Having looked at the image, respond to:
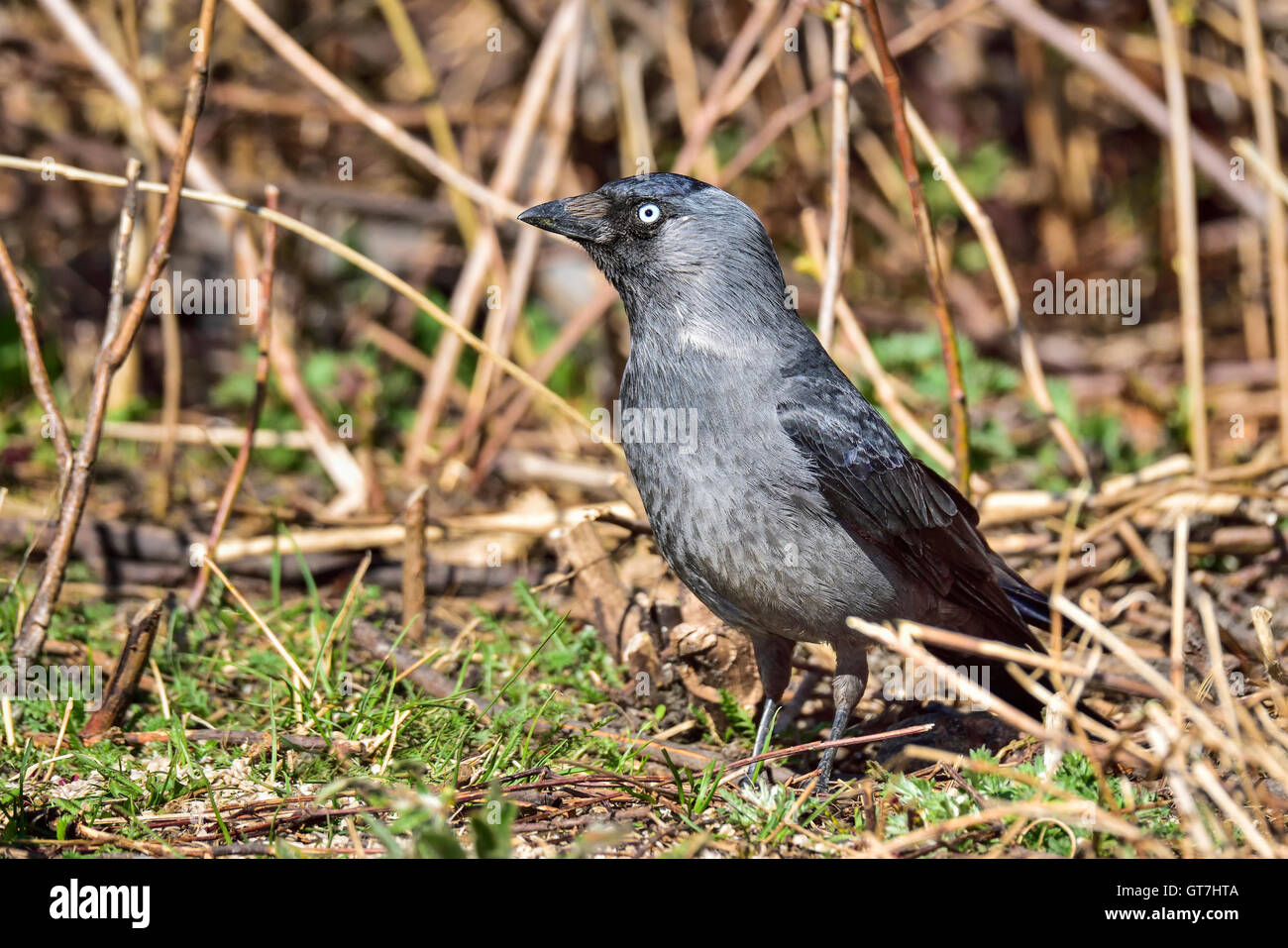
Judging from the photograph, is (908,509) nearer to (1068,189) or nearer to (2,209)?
(1068,189)

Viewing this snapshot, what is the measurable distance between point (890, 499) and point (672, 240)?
97 centimetres

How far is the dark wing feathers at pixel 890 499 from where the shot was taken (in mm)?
3420

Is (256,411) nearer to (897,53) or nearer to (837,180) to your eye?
(837,180)

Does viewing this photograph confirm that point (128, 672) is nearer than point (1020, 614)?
Yes

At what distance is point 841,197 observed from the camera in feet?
14.4

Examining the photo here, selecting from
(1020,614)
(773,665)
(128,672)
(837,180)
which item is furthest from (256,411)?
(1020,614)

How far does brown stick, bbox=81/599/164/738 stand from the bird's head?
157cm

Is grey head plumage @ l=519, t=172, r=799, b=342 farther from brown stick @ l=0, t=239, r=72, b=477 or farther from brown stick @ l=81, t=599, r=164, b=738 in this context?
brown stick @ l=81, t=599, r=164, b=738

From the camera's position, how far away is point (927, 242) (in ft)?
13.8

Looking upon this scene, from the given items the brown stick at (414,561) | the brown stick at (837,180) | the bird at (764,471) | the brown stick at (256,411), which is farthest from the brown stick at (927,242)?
the brown stick at (256,411)

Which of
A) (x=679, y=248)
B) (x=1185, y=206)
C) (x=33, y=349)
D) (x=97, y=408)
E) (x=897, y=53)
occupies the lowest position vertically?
(x=97, y=408)

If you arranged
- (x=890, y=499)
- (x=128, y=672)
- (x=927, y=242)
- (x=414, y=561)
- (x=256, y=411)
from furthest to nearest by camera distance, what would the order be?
1. (x=414, y=561)
2. (x=256, y=411)
3. (x=927, y=242)
4. (x=128, y=672)
5. (x=890, y=499)

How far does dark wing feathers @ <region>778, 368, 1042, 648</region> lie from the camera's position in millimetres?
3420
